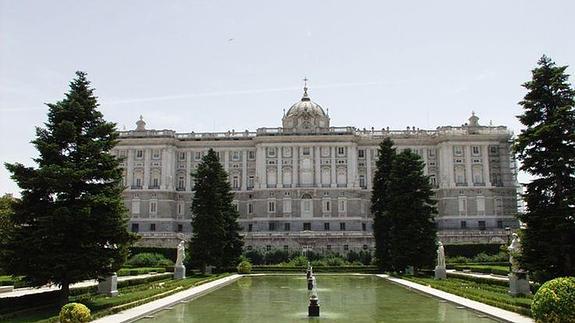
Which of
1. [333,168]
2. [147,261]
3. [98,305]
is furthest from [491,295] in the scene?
[333,168]

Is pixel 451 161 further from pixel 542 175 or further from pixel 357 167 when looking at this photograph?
pixel 542 175

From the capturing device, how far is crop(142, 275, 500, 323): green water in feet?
56.3

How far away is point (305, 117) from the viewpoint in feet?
260

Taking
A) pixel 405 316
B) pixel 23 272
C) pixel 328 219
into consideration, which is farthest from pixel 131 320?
pixel 328 219

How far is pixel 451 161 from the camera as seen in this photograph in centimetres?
7444

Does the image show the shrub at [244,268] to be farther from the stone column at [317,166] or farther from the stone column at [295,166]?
the stone column at [317,166]

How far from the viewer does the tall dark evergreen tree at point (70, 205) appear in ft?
59.5

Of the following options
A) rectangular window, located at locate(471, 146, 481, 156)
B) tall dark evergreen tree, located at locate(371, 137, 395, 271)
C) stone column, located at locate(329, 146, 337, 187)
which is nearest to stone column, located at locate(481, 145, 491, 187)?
rectangular window, located at locate(471, 146, 481, 156)

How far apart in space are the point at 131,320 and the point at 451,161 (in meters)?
63.9

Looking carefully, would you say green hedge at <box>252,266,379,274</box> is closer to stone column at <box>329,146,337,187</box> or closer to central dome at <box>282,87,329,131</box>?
stone column at <box>329,146,337,187</box>

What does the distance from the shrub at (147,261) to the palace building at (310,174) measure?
20.4 m

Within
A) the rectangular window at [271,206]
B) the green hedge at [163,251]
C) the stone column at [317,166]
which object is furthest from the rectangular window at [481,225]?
the green hedge at [163,251]

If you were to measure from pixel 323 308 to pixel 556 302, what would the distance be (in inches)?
344

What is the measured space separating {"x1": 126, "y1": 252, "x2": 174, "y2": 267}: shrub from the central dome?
33637 mm
